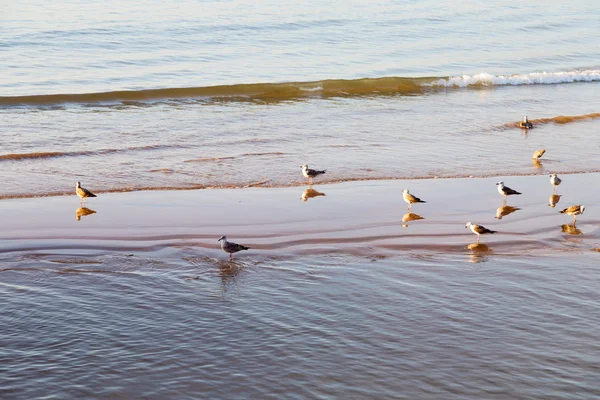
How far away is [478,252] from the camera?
12047 mm

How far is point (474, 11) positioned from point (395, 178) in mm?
30572

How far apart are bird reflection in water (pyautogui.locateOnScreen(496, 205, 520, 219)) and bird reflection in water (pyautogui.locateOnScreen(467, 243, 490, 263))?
1649 millimetres

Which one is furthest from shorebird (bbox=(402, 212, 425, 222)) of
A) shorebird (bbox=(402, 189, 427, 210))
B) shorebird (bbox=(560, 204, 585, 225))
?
shorebird (bbox=(560, 204, 585, 225))

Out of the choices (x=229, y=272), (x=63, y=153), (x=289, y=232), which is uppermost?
(x=63, y=153)

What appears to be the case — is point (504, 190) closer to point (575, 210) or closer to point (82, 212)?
point (575, 210)

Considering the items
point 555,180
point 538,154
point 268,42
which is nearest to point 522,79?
point 268,42

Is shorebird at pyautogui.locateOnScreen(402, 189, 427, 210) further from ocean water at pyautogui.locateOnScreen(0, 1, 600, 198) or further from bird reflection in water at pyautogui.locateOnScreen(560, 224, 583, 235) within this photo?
ocean water at pyautogui.locateOnScreen(0, 1, 600, 198)

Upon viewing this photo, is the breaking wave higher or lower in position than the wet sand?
higher

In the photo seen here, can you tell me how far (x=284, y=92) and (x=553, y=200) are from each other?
13.4 m

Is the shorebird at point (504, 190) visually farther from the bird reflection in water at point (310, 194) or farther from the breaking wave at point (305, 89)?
the breaking wave at point (305, 89)

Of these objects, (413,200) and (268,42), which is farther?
(268,42)

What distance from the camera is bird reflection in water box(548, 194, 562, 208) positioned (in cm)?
1463

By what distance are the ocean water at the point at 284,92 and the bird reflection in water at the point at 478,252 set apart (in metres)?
4.77

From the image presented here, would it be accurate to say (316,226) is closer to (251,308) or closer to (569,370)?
(251,308)
